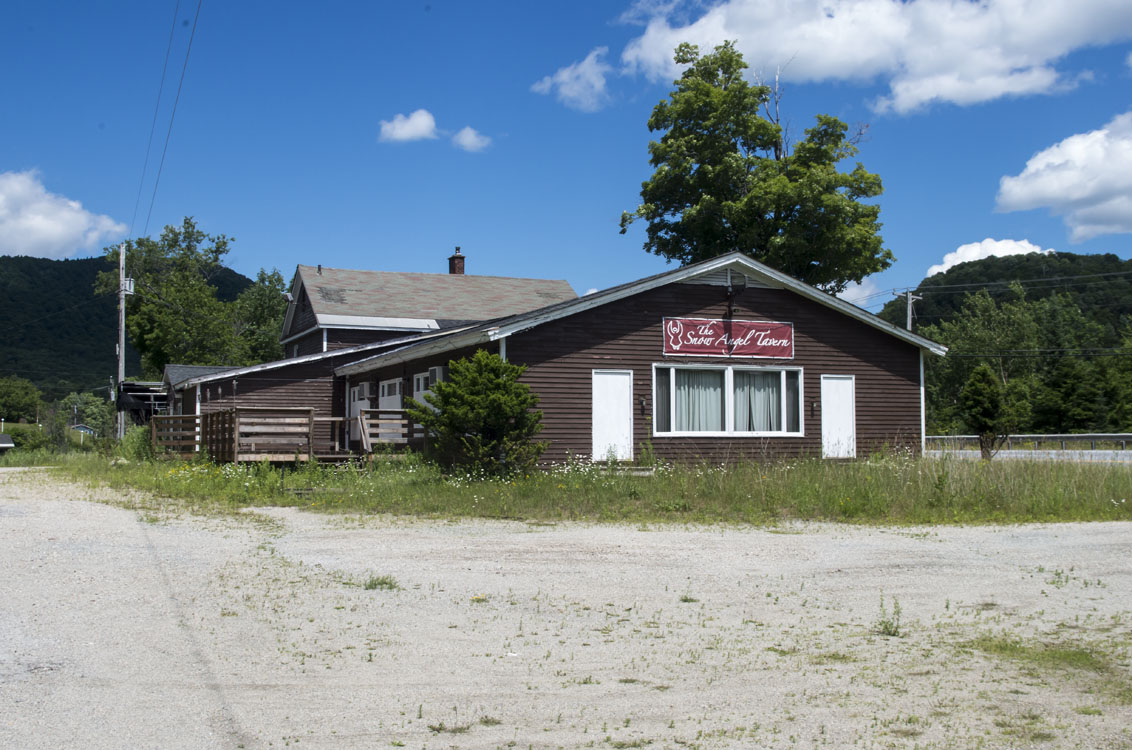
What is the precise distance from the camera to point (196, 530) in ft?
41.0

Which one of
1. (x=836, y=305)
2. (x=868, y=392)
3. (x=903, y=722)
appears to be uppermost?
(x=836, y=305)

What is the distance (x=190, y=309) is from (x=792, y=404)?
36.9m

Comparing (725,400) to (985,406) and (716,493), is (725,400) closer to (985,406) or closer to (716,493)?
(716,493)

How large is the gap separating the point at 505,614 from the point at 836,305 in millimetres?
16587

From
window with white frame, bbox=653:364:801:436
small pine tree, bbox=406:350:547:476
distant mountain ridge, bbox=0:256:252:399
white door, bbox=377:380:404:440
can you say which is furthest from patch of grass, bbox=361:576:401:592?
distant mountain ridge, bbox=0:256:252:399

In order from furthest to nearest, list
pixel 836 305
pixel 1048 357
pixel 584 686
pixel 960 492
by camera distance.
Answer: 1. pixel 1048 357
2. pixel 836 305
3. pixel 960 492
4. pixel 584 686

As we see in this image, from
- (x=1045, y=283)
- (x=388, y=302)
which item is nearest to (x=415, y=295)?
(x=388, y=302)

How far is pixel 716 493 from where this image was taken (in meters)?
15.5

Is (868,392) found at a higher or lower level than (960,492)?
higher

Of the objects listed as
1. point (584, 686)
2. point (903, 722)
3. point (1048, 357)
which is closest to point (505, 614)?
point (584, 686)

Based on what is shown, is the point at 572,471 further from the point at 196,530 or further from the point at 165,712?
the point at 165,712

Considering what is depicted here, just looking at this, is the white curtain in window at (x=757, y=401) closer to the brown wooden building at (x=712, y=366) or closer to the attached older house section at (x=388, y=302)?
the brown wooden building at (x=712, y=366)

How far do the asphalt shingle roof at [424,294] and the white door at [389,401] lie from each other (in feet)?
30.4

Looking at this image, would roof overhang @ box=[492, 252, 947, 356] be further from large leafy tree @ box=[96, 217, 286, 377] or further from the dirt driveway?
large leafy tree @ box=[96, 217, 286, 377]
